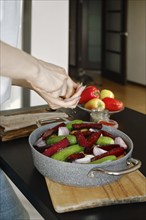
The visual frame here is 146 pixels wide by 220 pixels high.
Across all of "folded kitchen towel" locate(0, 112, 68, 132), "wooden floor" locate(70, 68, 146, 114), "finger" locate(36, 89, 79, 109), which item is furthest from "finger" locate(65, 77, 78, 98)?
"wooden floor" locate(70, 68, 146, 114)

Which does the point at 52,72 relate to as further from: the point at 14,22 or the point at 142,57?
the point at 142,57

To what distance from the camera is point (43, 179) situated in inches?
33.7

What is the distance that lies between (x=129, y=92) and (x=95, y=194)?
15.8 feet

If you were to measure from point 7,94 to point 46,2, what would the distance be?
1.78 meters

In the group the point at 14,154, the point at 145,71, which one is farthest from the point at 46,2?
the point at 145,71

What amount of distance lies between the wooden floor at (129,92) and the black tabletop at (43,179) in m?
3.12

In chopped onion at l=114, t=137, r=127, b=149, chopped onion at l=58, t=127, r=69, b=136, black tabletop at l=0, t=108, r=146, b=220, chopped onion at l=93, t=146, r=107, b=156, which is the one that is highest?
chopped onion at l=58, t=127, r=69, b=136

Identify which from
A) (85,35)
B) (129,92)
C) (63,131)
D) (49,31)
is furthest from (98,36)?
(63,131)

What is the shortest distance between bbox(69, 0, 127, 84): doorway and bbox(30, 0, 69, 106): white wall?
348 cm

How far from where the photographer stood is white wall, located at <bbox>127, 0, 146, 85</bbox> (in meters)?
5.77

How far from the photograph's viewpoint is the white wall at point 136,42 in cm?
577

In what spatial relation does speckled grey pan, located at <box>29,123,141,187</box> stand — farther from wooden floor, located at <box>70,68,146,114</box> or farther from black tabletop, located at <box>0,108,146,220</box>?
wooden floor, located at <box>70,68,146,114</box>

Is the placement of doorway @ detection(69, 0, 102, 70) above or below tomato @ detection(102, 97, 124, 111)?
above

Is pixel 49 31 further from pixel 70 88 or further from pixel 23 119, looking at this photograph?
pixel 70 88
